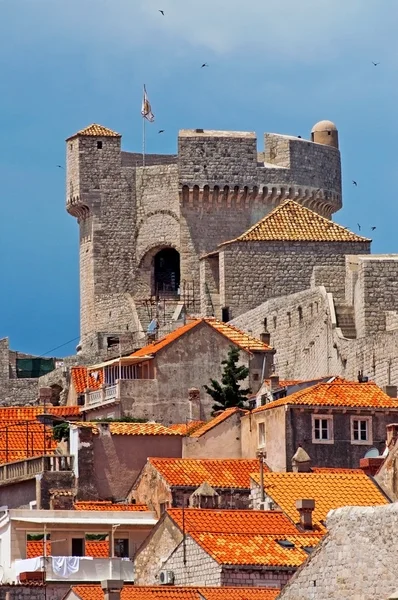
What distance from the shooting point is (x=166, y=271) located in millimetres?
78562

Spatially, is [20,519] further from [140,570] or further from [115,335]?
[115,335]

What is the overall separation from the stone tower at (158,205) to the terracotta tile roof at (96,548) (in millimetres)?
33586

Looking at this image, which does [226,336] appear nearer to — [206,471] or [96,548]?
[206,471]

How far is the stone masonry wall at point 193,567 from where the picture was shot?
36.5 meters

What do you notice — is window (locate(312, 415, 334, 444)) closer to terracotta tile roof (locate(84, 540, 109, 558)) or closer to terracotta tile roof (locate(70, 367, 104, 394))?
terracotta tile roof (locate(84, 540, 109, 558))

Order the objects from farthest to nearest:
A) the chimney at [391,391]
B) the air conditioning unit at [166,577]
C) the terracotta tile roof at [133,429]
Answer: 1. the chimney at [391,391]
2. the terracotta tile roof at [133,429]
3. the air conditioning unit at [166,577]

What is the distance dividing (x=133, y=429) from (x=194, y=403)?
587 cm

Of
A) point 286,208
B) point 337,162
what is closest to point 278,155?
point 337,162

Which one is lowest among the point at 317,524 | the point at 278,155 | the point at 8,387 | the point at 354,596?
the point at 354,596

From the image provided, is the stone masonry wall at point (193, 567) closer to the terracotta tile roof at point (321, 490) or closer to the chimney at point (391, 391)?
the terracotta tile roof at point (321, 490)

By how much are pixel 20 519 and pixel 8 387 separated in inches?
1329

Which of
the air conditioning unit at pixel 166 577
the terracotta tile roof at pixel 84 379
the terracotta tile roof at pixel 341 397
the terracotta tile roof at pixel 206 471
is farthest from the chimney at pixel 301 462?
the terracotta tile roof at pixel 84 379

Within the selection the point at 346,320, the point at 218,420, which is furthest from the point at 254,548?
the point at 346,320

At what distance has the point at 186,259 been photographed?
76.8 meters
